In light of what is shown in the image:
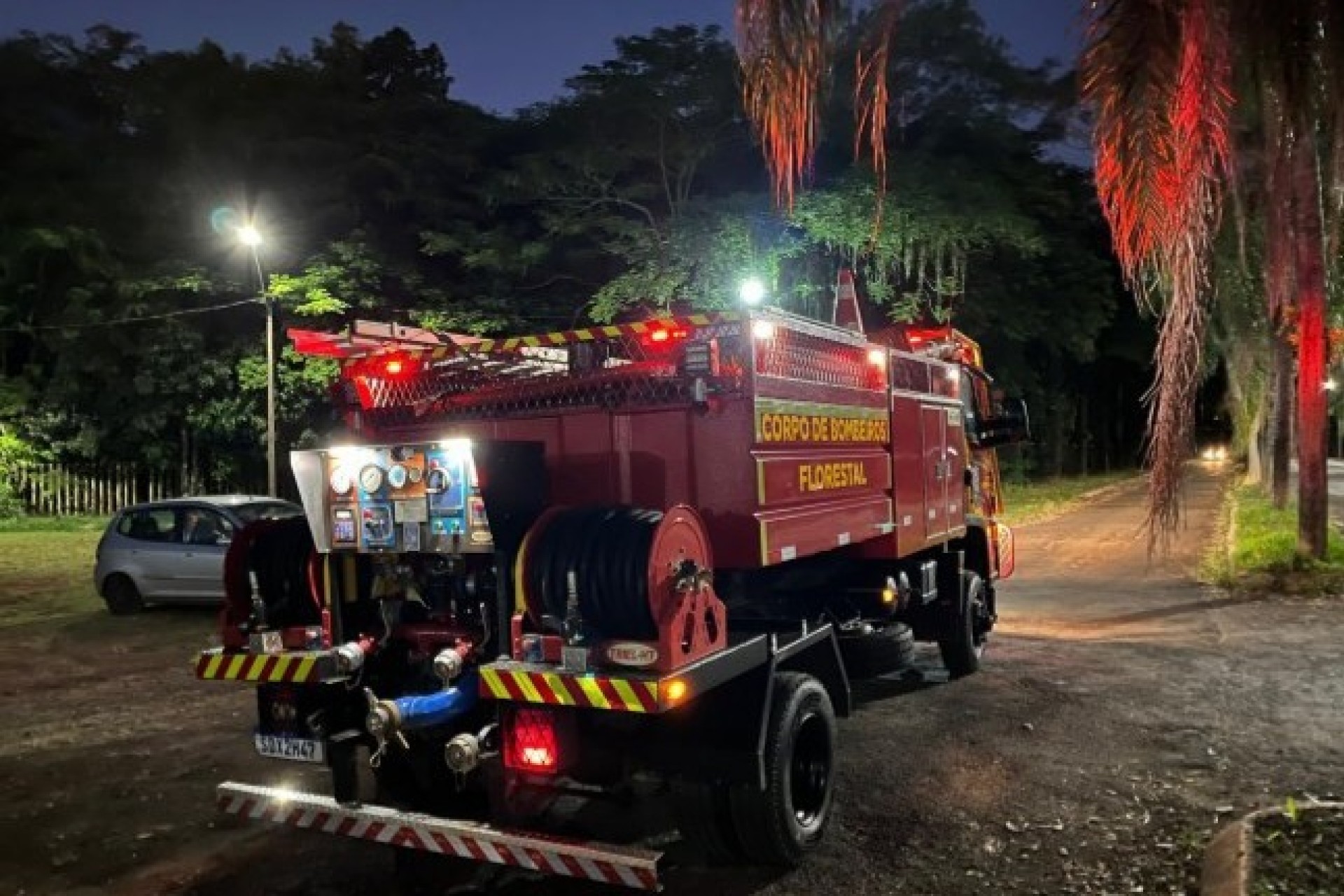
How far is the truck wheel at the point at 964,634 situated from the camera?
8.31 metres

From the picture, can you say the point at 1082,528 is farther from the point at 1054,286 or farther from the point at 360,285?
the point at 360,285

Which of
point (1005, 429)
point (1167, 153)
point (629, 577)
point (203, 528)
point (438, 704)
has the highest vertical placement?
point (1167, 153)

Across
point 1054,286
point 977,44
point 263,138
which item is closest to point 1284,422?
point 1054,286

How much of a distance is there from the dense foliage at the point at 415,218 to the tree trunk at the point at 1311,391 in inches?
241

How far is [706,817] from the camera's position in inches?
183

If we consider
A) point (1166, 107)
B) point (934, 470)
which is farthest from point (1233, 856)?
point (934, 470)

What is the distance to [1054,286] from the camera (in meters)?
25.3

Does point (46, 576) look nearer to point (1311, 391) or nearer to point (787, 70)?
point (787, 70)

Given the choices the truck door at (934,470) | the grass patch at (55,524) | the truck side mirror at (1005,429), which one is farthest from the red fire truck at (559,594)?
the grass patch at (55,524)

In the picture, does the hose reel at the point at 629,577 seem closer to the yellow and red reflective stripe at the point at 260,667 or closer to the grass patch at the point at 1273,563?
the yellow and red reflective stripe at the point at 260,667

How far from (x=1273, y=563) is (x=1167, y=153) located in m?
12.6

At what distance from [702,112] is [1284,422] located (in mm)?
12290

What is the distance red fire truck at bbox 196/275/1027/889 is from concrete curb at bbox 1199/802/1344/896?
1.68 meters

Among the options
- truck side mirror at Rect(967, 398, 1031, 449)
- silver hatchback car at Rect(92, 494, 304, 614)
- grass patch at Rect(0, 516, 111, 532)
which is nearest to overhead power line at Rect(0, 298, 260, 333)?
grass patch at Rect(0, 516, 111, 532)
